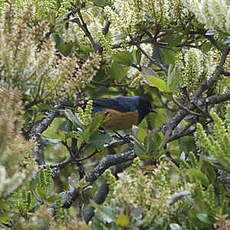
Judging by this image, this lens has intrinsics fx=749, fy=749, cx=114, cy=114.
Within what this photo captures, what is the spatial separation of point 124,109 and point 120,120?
0.12 metres

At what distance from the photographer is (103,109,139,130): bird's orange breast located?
3.24 m

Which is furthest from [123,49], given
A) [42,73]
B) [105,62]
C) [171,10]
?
[42,73]

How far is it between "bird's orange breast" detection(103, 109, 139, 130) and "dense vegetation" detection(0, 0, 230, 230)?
0.59 ft

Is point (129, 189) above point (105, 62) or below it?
above

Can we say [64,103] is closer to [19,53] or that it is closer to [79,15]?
[79,15]

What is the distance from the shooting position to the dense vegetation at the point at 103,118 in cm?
154

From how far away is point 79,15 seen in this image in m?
2.79

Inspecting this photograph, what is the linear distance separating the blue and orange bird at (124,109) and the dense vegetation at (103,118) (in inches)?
8.3

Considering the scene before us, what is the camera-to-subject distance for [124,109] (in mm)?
3521

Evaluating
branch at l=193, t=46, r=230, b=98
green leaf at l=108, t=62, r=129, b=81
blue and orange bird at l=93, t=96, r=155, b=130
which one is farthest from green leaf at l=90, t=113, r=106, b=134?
blue and orange bird at l=93, t=96, r=155, b=130

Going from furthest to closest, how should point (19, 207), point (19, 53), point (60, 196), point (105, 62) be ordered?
point (105, 62), point (60, 196), point (19, 207), point (19, 53)

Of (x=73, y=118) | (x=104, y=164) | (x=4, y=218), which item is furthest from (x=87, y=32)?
(x=4, y=218)

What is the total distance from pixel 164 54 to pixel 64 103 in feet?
1.74

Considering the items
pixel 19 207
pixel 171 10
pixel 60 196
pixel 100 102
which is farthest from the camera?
pixel 100 102
